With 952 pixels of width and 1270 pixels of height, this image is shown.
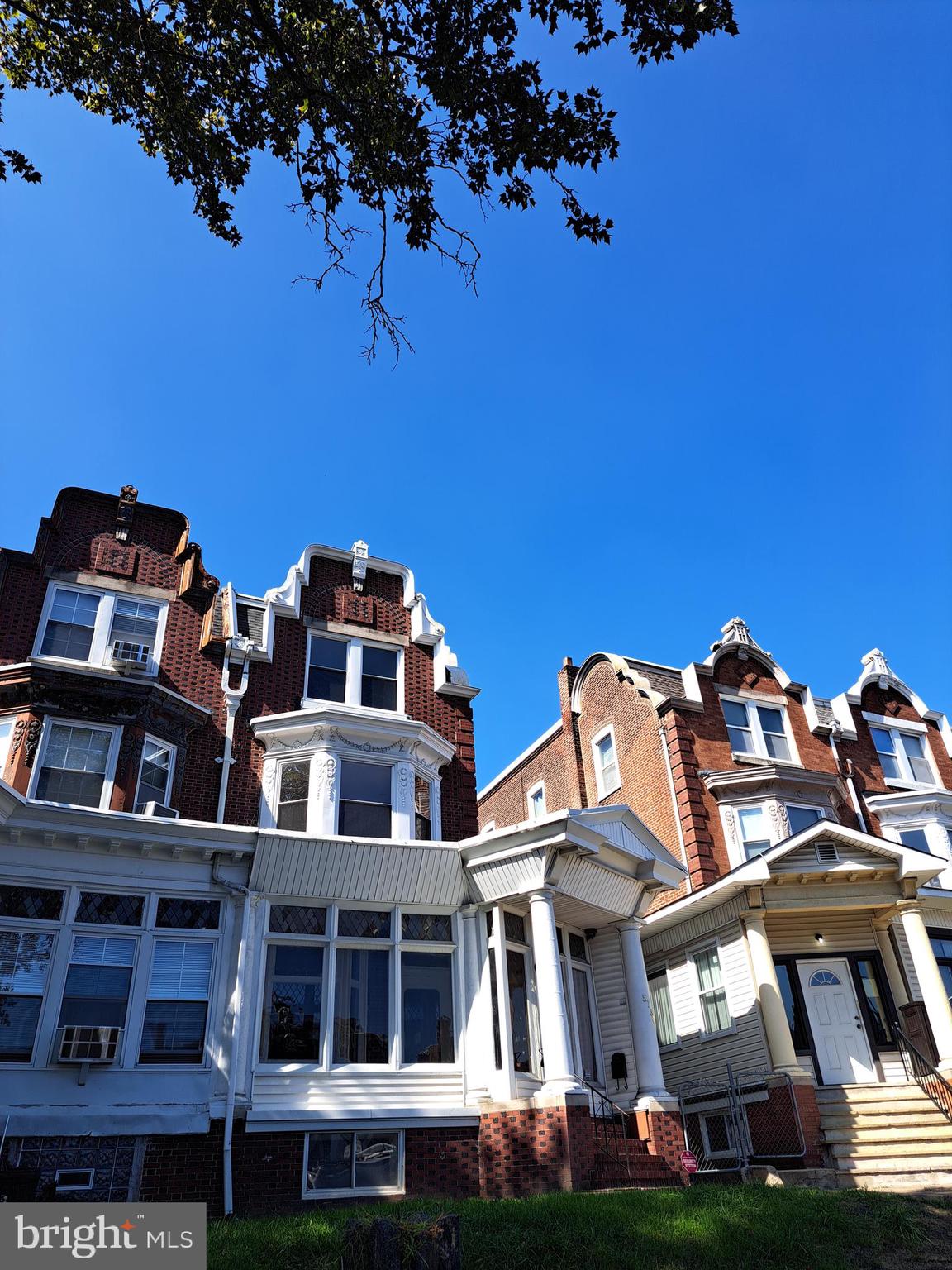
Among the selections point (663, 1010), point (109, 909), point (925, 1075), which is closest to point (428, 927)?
point (109, 909)

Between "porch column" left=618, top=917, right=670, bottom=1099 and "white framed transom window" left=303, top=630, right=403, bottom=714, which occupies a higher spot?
"white framed transom window" left=303, top=630, right=403, bottom=714

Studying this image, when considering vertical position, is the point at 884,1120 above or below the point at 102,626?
below

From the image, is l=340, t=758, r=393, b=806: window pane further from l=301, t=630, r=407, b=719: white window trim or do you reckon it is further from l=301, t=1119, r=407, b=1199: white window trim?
l=301, t=1119, r=407, b=1199: white window trim

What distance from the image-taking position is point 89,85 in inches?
392

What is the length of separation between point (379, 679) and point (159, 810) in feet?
18.0

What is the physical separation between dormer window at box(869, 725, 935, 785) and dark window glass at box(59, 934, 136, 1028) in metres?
21.1

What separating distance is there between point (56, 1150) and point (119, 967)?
248 cm

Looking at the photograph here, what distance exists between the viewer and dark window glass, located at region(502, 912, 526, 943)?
52.6 ft

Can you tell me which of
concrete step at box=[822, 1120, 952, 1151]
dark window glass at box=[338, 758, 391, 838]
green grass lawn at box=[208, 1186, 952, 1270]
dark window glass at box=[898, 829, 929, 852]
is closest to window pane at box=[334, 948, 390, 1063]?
dark window glass at box=[338, 758, 391, 838]

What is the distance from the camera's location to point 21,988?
44.0 ft

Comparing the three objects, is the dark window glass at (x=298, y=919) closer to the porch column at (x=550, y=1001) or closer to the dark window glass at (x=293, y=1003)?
the dark window glass at (x=293, y=1003)

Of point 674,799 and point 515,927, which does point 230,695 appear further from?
point 674,799

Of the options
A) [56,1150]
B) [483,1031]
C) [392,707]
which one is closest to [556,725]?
[392,707]

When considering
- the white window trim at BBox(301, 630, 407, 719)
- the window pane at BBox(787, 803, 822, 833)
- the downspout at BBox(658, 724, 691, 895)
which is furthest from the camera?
the window pane at BBox(787, 803, 822, 833)
